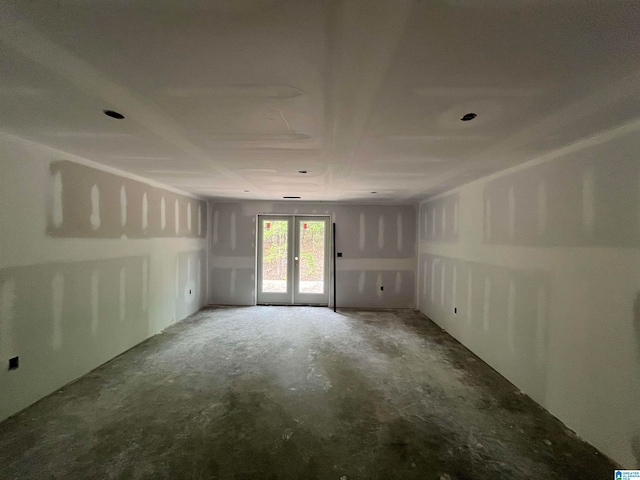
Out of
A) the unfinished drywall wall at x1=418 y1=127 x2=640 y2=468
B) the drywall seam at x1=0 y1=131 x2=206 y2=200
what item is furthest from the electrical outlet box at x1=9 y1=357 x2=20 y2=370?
the unfinished drywall wall at x1=418 y1=127 x2=640 y2=468

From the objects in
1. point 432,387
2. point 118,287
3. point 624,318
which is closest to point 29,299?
point 118,287

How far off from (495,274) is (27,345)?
469cm

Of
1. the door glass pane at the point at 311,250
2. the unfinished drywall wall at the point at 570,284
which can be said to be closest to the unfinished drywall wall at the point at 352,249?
the door glass pane at the point at 311,250

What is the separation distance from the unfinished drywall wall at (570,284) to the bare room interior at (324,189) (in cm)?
2

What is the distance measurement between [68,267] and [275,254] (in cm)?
370

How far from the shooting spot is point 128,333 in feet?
11.9

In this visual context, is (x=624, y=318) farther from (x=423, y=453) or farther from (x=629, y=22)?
(x=629, y=22)

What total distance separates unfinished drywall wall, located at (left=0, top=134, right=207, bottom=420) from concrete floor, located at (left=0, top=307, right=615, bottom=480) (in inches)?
12.1

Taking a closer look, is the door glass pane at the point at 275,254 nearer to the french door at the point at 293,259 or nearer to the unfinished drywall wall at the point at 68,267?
the french door at the point at 293,259

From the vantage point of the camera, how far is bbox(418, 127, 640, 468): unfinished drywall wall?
1.83 metres

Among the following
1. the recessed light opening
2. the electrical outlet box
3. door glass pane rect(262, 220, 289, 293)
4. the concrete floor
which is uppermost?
the recessed light opening

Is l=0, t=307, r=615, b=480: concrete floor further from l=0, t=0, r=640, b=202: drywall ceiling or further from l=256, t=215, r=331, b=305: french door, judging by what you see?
l=256, t=215, r=331, b=305: french door

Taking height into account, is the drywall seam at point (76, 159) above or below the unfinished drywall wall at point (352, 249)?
above

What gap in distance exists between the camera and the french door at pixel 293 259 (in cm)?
611
